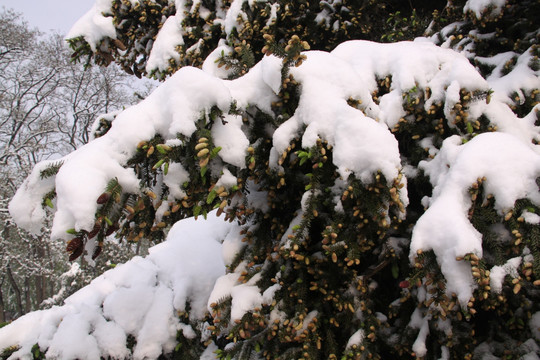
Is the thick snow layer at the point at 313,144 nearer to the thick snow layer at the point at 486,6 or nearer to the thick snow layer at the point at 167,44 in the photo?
the thick snow layer at the point at 486,6

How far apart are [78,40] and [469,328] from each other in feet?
15.8

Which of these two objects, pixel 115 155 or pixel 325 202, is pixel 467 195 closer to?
pixel 325 202

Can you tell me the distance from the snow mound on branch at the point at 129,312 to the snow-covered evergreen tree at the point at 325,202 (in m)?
0.02

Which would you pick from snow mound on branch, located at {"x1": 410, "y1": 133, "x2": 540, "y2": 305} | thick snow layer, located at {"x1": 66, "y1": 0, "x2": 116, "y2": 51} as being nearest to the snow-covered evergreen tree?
snow mound on branch, located at {"x1": 410, "y1": 133, "x2": 540, "y2": 305}

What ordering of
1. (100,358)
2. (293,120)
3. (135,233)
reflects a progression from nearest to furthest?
(293,120) < (135,233) < (100,358)

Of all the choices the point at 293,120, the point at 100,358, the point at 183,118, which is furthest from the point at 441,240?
the point at 100,358

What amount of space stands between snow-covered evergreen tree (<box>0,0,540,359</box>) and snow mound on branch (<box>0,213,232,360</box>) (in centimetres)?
2

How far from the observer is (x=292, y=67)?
2209mm

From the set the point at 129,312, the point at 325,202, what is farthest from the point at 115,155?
the point at 129,312

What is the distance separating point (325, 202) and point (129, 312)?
218cm

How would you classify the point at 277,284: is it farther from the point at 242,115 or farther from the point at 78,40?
the point at 78,40

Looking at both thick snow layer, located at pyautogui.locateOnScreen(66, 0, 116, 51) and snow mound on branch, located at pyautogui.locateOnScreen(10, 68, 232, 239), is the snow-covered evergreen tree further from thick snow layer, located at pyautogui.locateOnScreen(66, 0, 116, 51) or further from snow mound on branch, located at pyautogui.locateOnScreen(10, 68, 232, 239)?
thick snow layer, located at pyautogui.locateOnScreen(66, 0, 116, 51)

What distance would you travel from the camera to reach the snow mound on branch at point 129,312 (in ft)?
9.84

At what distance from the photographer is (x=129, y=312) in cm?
319
